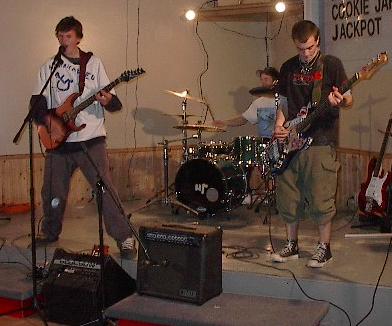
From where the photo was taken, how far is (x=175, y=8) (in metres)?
6.84

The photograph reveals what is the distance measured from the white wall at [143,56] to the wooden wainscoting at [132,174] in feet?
0.38

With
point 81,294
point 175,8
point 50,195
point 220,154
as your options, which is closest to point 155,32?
point 175,8

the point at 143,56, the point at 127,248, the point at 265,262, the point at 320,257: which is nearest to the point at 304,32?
the point at 320,257

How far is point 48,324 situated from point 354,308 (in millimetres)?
1887

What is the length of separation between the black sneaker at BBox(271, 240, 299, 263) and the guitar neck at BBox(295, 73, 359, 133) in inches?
29.9

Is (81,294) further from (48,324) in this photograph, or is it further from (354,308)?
(354,308)

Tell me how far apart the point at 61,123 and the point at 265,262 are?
164 centimetres

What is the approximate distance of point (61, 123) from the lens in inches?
169

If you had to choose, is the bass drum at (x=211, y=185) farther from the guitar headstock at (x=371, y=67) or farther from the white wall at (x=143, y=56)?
the guitar headstock at (x=371, y=67)

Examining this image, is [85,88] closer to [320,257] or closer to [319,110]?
[319,110]

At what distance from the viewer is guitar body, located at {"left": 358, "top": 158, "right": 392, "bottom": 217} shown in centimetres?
472

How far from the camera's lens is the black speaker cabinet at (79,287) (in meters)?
3.89

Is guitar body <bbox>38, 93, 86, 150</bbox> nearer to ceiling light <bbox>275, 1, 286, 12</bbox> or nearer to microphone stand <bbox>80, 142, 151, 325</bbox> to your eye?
microphone stand <bbox>80, 142, 151, 325</bbox>

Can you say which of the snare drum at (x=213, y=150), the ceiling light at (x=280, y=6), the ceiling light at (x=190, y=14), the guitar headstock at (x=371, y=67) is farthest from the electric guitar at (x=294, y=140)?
the ceiling light at (x=190, y=14)
